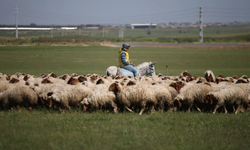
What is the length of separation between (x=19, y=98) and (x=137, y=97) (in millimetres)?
3952

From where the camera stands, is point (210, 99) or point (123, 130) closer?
point (123, 130)

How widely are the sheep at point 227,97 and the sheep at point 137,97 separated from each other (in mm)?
1883

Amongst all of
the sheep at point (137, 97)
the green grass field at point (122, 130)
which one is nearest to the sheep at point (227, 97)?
the green grass field at point (122, 130)

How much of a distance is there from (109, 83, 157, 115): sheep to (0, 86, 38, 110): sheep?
2926 millimetres

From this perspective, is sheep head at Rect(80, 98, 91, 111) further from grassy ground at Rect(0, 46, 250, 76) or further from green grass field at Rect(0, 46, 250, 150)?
grassy ground at Rect(0, 46, 250, 76)

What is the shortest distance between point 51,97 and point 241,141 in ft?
20.1

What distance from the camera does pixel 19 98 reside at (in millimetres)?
10961

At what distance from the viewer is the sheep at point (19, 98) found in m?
11.0

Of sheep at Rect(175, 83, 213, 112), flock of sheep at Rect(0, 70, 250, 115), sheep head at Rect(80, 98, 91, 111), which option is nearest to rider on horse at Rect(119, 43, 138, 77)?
flock of sheep at Rect(0, 70, 250, 115)

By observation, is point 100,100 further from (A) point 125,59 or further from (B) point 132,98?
(A) point 125,59

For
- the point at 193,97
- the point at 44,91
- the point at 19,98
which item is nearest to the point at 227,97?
the point at 193,97

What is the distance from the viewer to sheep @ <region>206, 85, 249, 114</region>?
10.7 m

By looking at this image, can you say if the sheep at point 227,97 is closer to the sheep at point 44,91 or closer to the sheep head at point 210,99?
the sheep head at point 210,99

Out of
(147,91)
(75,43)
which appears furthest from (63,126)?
(75,43)
